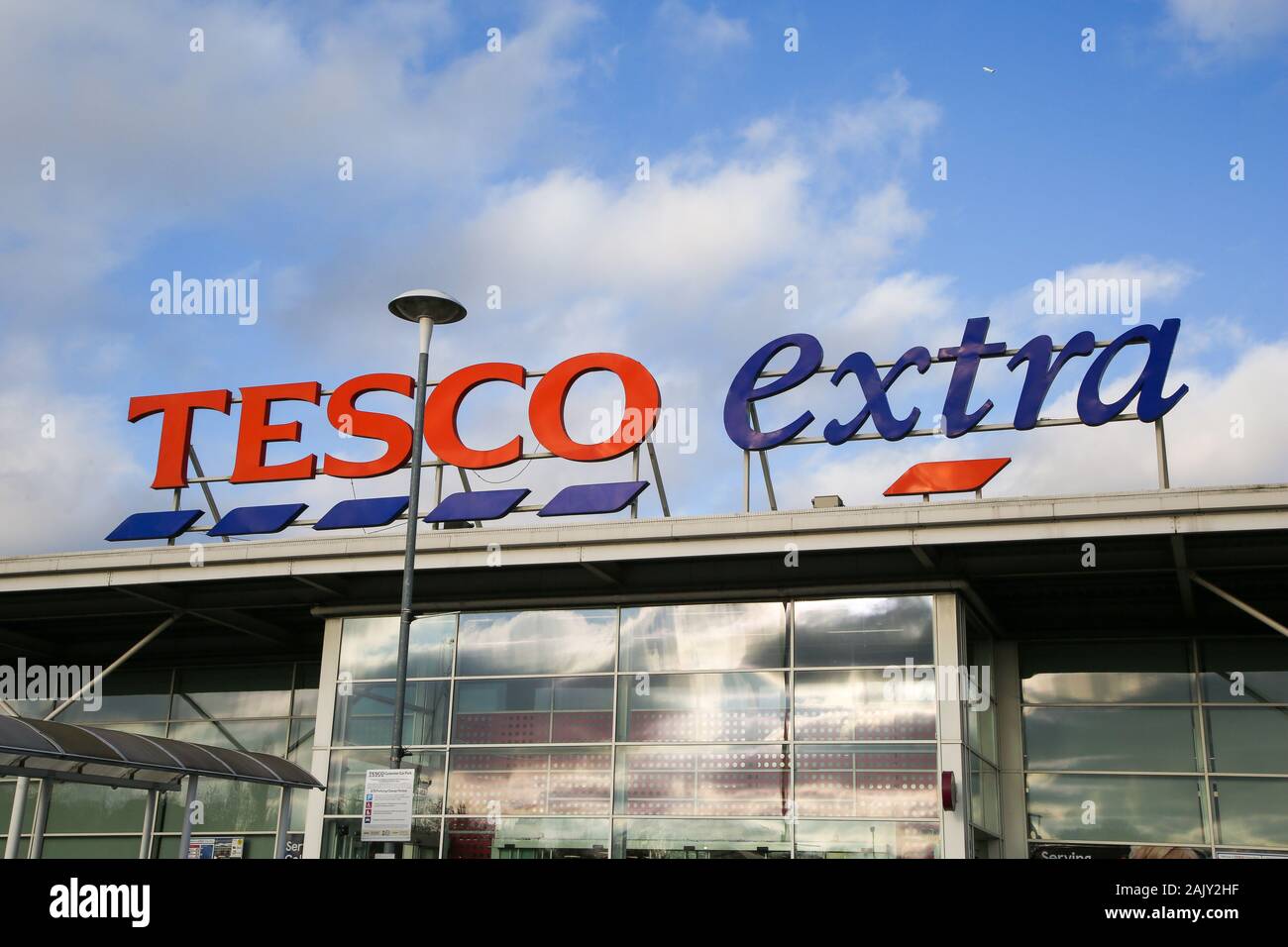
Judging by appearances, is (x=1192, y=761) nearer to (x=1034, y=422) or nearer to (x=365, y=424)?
(x=1034, y=422)

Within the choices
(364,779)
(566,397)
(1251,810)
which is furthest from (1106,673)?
(364,779)

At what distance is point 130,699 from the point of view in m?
28.0

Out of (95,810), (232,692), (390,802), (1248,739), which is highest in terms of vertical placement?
(232,692)

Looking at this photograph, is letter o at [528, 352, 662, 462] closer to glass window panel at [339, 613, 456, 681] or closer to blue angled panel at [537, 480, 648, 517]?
blue angled panel at [537, 480, 648, 517]

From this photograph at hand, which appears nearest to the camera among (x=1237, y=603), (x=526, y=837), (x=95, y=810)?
(x=1237, y=603)

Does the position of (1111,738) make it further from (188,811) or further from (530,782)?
(188,811)

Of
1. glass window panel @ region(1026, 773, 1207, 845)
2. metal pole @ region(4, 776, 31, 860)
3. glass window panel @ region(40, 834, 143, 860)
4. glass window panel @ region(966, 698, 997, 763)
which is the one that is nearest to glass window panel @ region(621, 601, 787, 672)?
glass window panel @ region(966, 698, 997, 763)

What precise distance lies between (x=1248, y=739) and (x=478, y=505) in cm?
1371

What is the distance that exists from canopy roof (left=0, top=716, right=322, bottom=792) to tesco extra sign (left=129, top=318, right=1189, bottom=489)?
657 cm

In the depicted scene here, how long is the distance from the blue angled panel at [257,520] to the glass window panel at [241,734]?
4.95m

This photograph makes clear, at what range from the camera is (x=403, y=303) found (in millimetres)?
18312

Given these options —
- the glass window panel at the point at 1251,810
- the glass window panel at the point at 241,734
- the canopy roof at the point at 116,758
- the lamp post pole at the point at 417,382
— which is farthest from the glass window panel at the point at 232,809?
the glass window panel at the point at 1251,810
